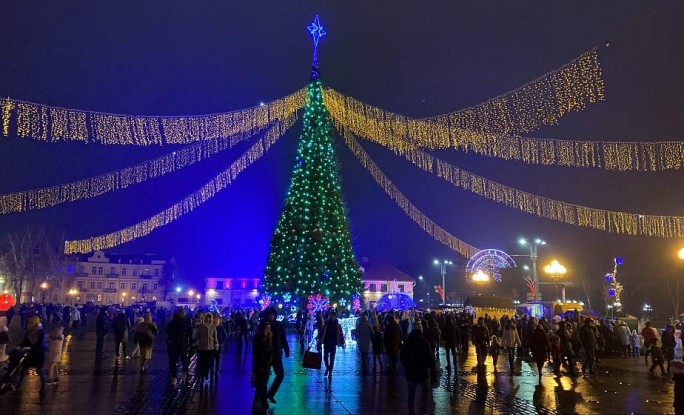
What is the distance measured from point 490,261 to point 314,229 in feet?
83.4

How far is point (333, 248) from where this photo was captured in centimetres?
3262

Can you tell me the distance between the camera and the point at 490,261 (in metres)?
52.0

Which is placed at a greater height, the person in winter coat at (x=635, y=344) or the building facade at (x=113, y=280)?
the building facade at (x=113, y=280)

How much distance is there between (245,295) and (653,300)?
77.2 m

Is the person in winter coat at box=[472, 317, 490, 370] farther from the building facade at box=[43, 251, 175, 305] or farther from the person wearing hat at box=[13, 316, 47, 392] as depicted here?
the building facade at box=[43, 251, 175, 305]

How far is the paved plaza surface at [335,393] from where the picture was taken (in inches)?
378

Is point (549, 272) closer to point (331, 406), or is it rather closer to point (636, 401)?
point (636, 401)

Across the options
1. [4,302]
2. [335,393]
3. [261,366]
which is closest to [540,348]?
[335,393]

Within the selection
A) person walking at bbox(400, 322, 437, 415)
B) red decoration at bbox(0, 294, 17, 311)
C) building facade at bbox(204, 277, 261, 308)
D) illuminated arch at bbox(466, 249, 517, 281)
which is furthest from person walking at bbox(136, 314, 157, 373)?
building facade at bbox(204, 277, 261, 308)

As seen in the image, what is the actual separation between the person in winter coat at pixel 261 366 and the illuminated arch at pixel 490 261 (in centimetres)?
4346

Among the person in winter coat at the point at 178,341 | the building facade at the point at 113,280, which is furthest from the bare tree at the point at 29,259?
the person in winter coat at the point at 178,341

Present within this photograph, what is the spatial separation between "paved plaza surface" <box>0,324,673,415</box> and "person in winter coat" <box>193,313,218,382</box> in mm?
427

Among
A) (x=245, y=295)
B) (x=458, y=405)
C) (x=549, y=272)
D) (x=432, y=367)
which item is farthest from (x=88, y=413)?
(x=245, y=295)

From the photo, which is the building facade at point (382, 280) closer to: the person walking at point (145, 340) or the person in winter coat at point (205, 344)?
the person walking at point (145, 340)
